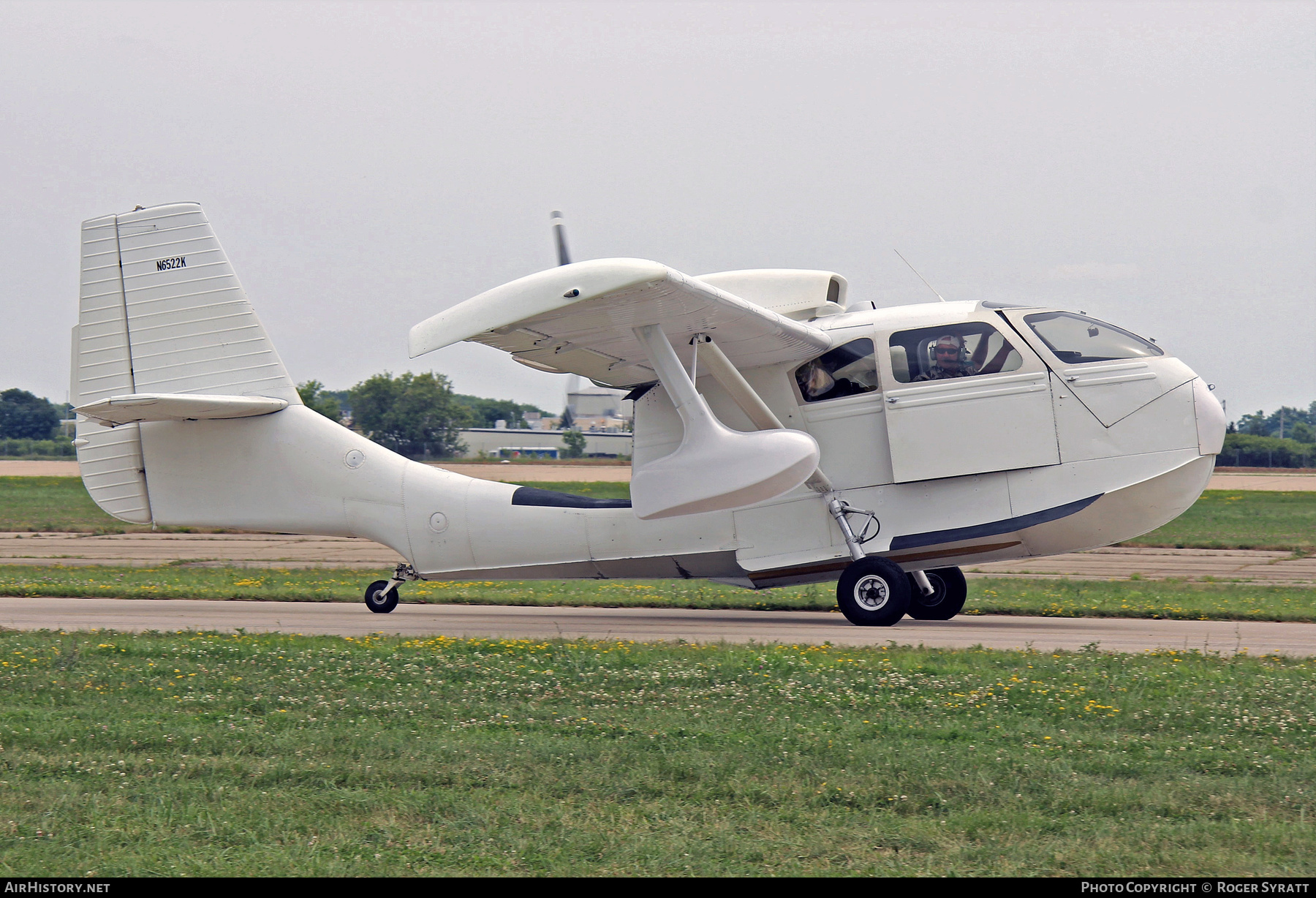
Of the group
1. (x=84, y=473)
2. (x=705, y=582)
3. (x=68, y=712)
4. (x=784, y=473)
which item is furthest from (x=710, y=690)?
(x=705, y=582)

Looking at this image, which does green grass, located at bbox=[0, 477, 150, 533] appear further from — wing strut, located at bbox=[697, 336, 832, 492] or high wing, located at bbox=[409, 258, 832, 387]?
wing strut, located at bbox=[697, 336, 832, 492]

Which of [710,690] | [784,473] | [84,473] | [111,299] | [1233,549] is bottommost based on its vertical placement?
[1233,549]

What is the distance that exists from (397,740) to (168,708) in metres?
1.96

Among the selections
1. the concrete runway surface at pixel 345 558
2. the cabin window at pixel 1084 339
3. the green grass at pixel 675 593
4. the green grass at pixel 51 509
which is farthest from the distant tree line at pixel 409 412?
the cabin window at pixel 1084 339

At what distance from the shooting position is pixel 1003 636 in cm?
1127

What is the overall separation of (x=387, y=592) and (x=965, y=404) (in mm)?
7110

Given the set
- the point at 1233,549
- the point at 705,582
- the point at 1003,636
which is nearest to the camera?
the point at 1003,636

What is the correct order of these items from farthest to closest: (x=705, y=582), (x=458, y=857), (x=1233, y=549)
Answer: (x=1233, y=549), (x=705, y=582), (x=458, y=857)

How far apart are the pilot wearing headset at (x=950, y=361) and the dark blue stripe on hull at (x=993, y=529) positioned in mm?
1585

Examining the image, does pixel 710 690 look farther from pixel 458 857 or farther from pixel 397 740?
pixel 458 857

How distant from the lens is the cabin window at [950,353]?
11.6 metres

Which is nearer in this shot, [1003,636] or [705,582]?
[1003,636]

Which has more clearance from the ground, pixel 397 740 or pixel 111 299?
pixel 111 299

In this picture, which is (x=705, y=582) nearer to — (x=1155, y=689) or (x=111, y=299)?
(x=111, y=299)
